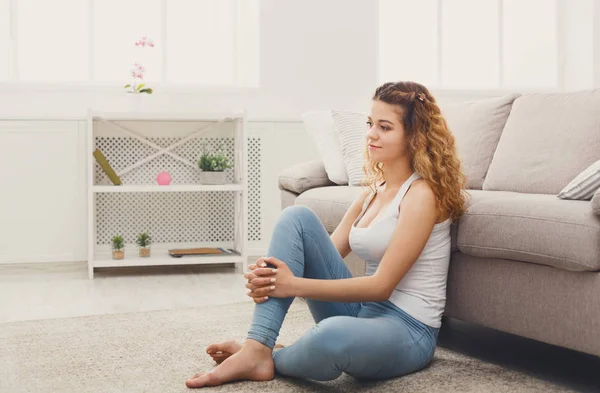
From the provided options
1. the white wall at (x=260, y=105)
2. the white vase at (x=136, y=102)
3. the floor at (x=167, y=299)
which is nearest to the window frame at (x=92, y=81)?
the white wall at (x=260, y=105)

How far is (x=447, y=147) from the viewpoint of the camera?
202 centimetres

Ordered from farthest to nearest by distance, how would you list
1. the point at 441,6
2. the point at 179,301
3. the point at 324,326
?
the point at 441,6
the point at 179,301
the point at 324,326

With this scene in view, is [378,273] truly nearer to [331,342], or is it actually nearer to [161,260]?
[331,342]

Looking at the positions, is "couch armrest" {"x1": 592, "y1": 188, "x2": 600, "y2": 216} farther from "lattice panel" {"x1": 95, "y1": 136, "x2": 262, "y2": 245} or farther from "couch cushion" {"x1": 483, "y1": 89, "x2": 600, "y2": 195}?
"lattice panel" {"x1": 95, "y1": 136, "x2": 262, "y2": 245}

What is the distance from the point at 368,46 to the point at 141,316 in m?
2.41

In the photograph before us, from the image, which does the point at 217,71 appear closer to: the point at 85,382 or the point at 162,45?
the point at 162,45

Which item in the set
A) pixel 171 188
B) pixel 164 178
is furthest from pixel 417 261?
pixel 164 178

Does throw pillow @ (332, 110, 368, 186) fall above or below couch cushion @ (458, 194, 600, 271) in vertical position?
above

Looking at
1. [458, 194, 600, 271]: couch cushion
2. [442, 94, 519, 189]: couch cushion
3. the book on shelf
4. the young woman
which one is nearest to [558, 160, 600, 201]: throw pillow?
[458, 194, 600, 271]: couch cushion

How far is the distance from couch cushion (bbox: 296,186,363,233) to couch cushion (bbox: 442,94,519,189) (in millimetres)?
440

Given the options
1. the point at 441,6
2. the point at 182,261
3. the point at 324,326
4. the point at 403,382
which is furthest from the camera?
the point at 441,6

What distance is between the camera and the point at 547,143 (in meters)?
2.67

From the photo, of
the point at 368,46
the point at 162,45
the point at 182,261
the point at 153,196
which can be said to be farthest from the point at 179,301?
the point at 368,46

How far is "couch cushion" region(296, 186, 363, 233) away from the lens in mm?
2887
